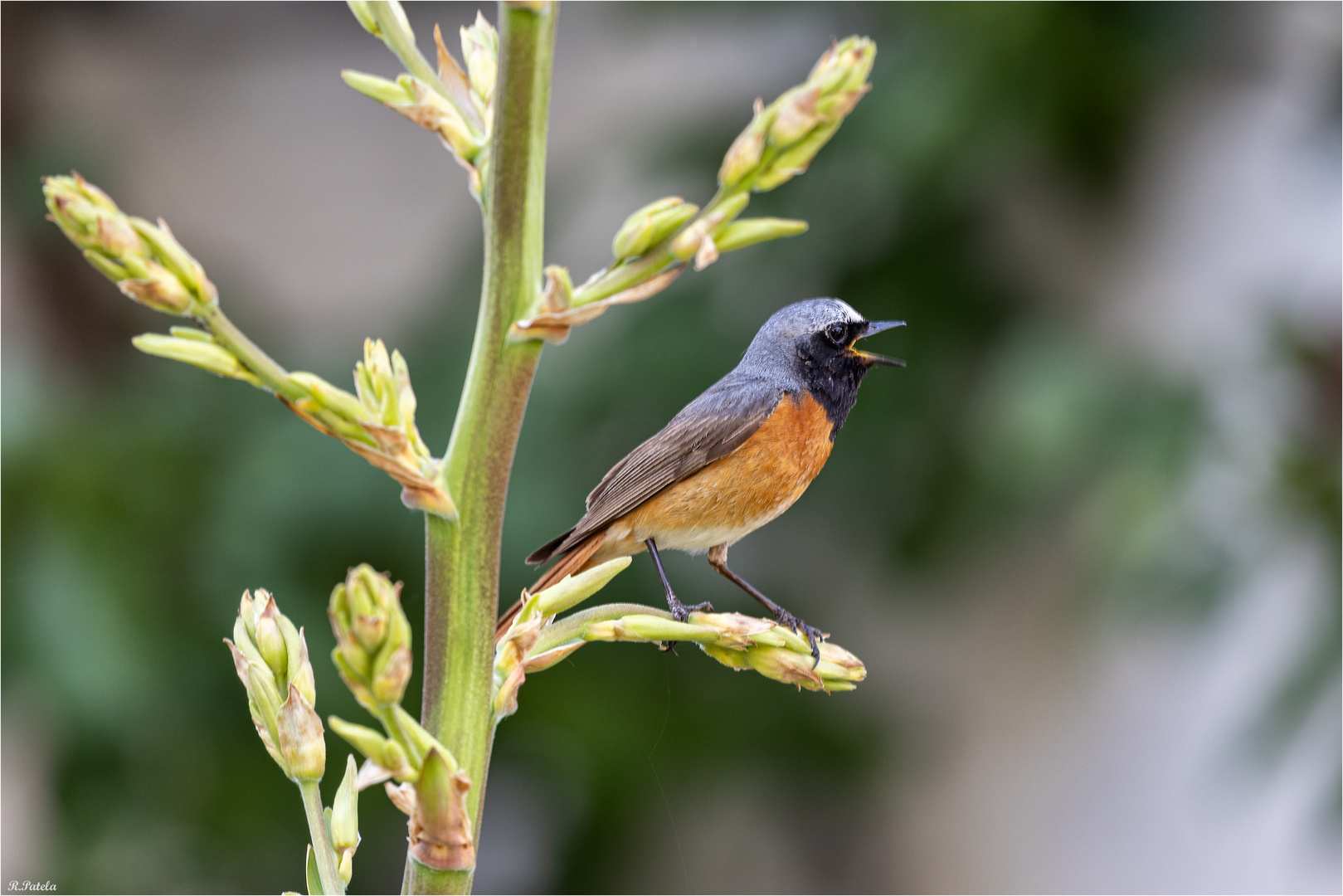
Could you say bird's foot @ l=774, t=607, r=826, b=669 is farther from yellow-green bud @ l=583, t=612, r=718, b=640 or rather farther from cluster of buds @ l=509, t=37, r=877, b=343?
cluster of buds @ l=509, t=37, r=877, b=343

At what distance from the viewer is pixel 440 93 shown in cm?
65

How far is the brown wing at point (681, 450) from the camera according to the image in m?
0.88

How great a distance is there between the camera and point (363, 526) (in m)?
2.52

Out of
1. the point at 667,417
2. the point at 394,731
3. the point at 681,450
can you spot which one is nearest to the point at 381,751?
the point at 394,731

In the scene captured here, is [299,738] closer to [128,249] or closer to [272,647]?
[272,647]

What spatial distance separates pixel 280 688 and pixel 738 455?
44cm

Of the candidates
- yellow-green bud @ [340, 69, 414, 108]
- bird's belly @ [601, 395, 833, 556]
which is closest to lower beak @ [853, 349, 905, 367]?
bird's belly @ [601, 395, 833, 556]

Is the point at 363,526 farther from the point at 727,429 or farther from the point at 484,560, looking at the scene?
the point at 484,560

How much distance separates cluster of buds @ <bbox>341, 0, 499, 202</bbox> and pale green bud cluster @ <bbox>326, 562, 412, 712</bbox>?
0.82ft

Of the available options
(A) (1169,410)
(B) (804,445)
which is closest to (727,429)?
(B) (804,445)

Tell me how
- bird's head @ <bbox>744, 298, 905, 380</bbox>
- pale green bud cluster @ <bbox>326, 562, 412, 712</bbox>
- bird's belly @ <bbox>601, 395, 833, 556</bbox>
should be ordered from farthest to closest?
1. bird's belly @ <bbox>601, 395, 833, 556</bbox>
2. bird's head @ <bbox>744, 298, 905, 380</bbox>
3. pale green bud cluster @ <bbox>326, 562, 412, 712</bbox>

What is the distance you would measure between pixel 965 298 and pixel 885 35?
692mm

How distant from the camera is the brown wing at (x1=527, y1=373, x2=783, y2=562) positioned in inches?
34.5

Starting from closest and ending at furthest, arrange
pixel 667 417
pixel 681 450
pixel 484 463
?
pixel 484 463 → pixel 681 450 → pixel 667 417
